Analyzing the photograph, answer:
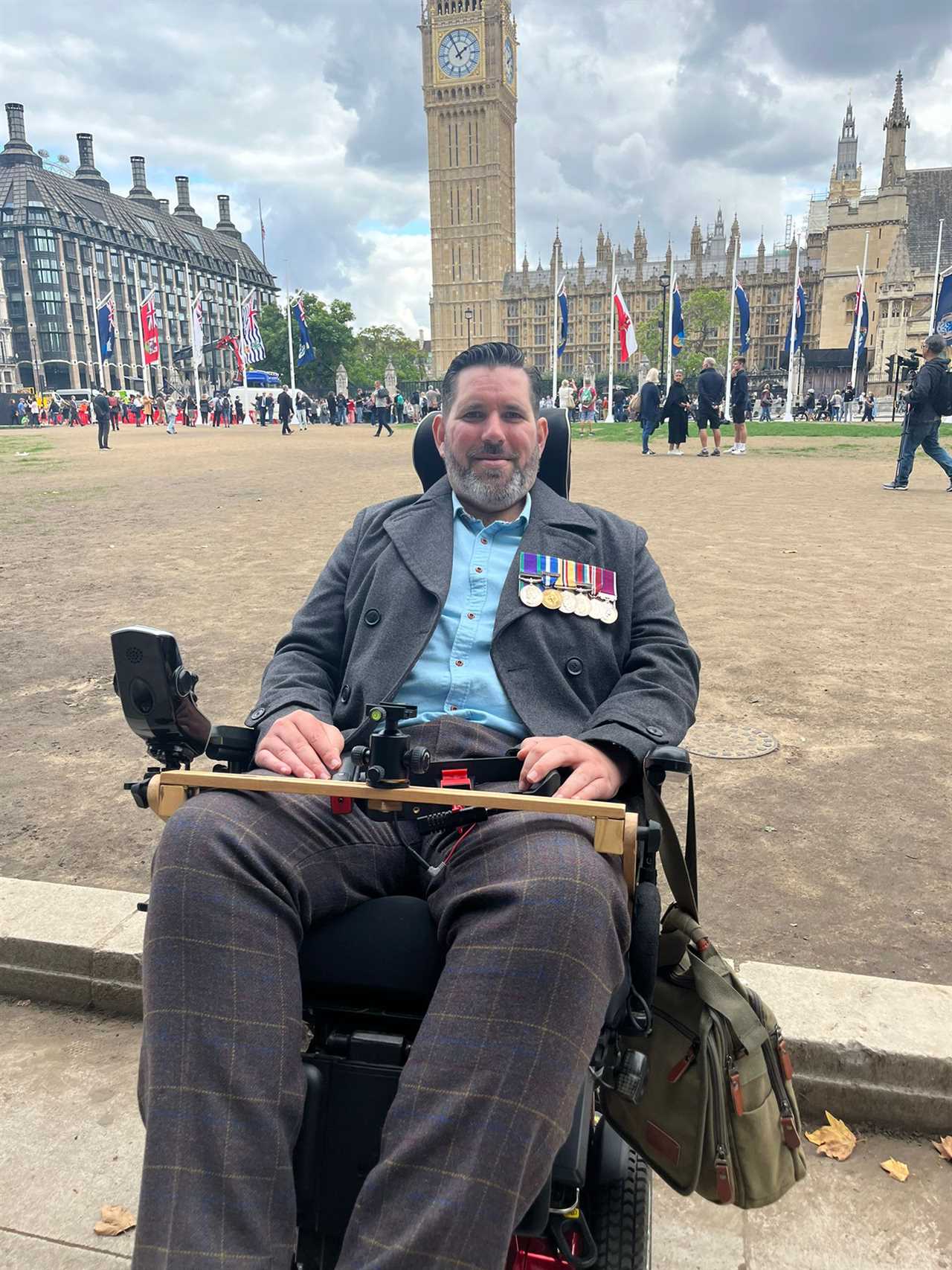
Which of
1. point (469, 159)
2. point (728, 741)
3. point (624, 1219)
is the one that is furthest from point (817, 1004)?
point (469, 159)

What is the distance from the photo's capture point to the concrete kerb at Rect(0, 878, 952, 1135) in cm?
242

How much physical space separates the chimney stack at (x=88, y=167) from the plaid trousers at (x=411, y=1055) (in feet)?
436

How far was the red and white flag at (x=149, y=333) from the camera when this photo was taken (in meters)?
41.6

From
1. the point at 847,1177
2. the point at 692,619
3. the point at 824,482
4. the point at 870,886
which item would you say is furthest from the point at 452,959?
the point at 824,482

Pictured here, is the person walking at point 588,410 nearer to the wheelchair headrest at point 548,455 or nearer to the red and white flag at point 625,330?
the red and white flag at point 625,330

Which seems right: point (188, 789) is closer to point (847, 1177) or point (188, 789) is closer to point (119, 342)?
point (847, 1177)

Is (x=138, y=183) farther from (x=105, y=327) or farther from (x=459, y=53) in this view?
(x=105, y=327)

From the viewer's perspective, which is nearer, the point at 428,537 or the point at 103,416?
the point at 428,537

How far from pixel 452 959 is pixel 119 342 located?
11617cm

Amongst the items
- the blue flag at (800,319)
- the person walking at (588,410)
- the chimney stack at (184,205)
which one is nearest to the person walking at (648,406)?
the person walking at (588,410)

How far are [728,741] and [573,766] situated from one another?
2.81m

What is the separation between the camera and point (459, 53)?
10812 centimetres

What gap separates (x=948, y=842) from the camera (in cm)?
362

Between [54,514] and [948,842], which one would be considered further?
[54,514]
